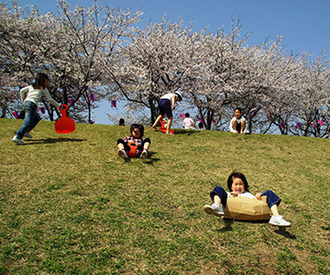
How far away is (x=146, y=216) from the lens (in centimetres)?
391

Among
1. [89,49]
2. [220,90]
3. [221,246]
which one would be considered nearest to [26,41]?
[89,49]

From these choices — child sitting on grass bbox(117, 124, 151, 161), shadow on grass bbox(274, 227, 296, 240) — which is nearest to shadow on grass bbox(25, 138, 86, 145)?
child sitting on grass bbox(117, 124, 151, 161)

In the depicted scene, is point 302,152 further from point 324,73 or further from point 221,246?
point 324,73

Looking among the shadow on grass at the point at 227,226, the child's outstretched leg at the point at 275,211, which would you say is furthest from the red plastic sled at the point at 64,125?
the child's outstretched leg at the point at 275,211

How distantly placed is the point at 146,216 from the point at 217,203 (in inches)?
42.6

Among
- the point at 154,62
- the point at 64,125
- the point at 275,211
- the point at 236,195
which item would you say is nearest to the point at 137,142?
the point at 236,195

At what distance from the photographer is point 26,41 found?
61.5 ft

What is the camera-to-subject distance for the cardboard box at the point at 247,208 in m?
3.78

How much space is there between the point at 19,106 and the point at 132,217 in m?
22.4

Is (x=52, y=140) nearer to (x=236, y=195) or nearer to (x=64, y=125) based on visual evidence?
(x=64, y=125)

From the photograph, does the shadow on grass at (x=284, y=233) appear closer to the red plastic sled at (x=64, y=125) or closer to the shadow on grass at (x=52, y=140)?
the shadow on grass at (x=52, y=140)

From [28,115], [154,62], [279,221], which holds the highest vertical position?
[154,62]

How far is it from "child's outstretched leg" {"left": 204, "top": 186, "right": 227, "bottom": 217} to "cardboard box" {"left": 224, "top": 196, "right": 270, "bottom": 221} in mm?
118

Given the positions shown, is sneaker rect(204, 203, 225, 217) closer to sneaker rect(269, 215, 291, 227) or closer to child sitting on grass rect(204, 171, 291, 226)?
child sitting on grass rect(204, 171, 291, 226)
